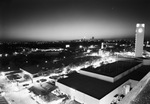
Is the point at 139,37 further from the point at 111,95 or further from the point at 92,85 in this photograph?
the point at 111,95

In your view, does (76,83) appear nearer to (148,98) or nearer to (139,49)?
(148,98)

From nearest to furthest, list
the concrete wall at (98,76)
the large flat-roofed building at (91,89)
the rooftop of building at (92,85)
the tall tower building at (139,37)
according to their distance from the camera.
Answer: the large flat-roofed building at (91,89), the rooftop of building at (92,85), the concrete wall at (98,76), the tall tower building at (139,37)

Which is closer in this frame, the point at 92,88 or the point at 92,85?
the point at 92,88

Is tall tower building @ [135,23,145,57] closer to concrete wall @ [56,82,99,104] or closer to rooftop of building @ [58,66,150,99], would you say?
rooftop of building @ [58,66,150,99]

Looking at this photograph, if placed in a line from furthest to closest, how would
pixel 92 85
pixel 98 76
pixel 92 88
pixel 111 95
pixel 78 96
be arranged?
1. pixel 98 76
2. pixel 92 85
3. pixel 92 88
4. pixel 78 96
5. pixel 111 95

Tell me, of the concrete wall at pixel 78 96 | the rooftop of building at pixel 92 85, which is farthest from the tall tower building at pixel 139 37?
the concrete wall at pixel 78 96

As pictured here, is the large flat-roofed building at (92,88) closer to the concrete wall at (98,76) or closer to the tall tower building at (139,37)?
the concrete wall at (98,76)

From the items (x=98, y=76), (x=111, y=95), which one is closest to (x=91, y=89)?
(x=111, y=95)

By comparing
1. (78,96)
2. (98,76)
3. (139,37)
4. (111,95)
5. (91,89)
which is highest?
(139,37)

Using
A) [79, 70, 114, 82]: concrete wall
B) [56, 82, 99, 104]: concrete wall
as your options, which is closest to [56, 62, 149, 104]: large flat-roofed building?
[56, 82, 99, 104]: concrete wall

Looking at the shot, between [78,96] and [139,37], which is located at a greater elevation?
[139,37]
